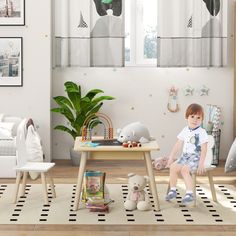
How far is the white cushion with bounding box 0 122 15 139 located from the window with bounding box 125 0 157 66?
1.58m

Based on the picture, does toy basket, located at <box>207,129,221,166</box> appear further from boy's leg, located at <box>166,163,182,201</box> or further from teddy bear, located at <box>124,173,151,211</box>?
teddy bear, located at <box>124,173,151,211</box>

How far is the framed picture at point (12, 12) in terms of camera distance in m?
6.57

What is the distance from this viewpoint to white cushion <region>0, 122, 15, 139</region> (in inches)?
235

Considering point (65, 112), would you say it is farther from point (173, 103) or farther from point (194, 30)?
point (194, 30)

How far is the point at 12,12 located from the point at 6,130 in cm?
131

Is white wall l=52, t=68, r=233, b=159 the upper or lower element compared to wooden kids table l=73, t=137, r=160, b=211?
upper

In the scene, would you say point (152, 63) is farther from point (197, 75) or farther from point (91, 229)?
point (91, 229)

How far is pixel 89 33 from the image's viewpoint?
6801 millimetres

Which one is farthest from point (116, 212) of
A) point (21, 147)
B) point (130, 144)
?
point (21, 147)

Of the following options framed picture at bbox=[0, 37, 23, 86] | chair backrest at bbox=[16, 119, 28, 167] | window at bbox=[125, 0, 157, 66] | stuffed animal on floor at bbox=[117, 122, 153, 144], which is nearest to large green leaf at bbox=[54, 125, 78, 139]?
framed picture at bbox=[0, 37, 23, 86]

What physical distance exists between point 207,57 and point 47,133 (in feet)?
6.12

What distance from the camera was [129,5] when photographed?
6.94 meters

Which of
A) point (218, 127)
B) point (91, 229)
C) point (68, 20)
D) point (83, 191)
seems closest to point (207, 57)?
point (218, 127)

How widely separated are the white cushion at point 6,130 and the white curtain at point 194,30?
1.77m
